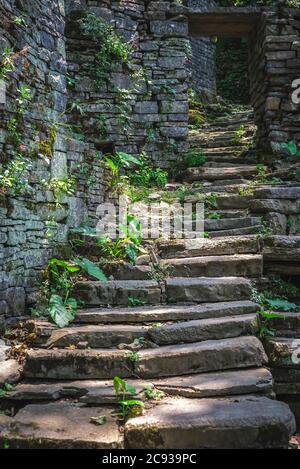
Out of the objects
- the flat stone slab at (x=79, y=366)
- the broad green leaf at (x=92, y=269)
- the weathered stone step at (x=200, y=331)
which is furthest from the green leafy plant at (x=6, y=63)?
Answer: the weathered stone step at (x=200, y=331)

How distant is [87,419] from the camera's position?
2.54 meters

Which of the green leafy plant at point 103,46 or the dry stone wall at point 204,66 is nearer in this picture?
the green leafy plant at point 103,46

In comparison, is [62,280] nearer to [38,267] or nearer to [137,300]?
[38,267]

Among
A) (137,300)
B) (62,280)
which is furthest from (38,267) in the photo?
(137,300)

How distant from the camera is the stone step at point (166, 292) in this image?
12.5 feet

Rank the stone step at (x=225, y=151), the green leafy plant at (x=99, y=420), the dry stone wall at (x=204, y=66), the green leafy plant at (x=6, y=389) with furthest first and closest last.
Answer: the dry stone wall at (x=204, y=66) < the stone step at (x=225, y=151) < the green leafy plant at (x=6, y=389) < the green leafy plant at (x=99, y=420)

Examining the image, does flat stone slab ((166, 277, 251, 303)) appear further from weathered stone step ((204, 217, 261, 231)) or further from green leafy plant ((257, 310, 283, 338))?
weathered stone step ((204, 217, 261, 231))

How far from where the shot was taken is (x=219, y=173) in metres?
6.50

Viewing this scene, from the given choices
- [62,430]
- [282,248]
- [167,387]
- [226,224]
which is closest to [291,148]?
[226,224]

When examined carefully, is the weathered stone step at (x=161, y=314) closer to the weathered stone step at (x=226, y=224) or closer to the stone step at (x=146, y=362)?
the stone step at (x=146, y=362)

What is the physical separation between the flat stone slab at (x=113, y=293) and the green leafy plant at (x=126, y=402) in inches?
44.5

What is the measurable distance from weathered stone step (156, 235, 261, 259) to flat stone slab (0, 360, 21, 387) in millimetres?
1938

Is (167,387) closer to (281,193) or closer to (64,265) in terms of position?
(64,265)
